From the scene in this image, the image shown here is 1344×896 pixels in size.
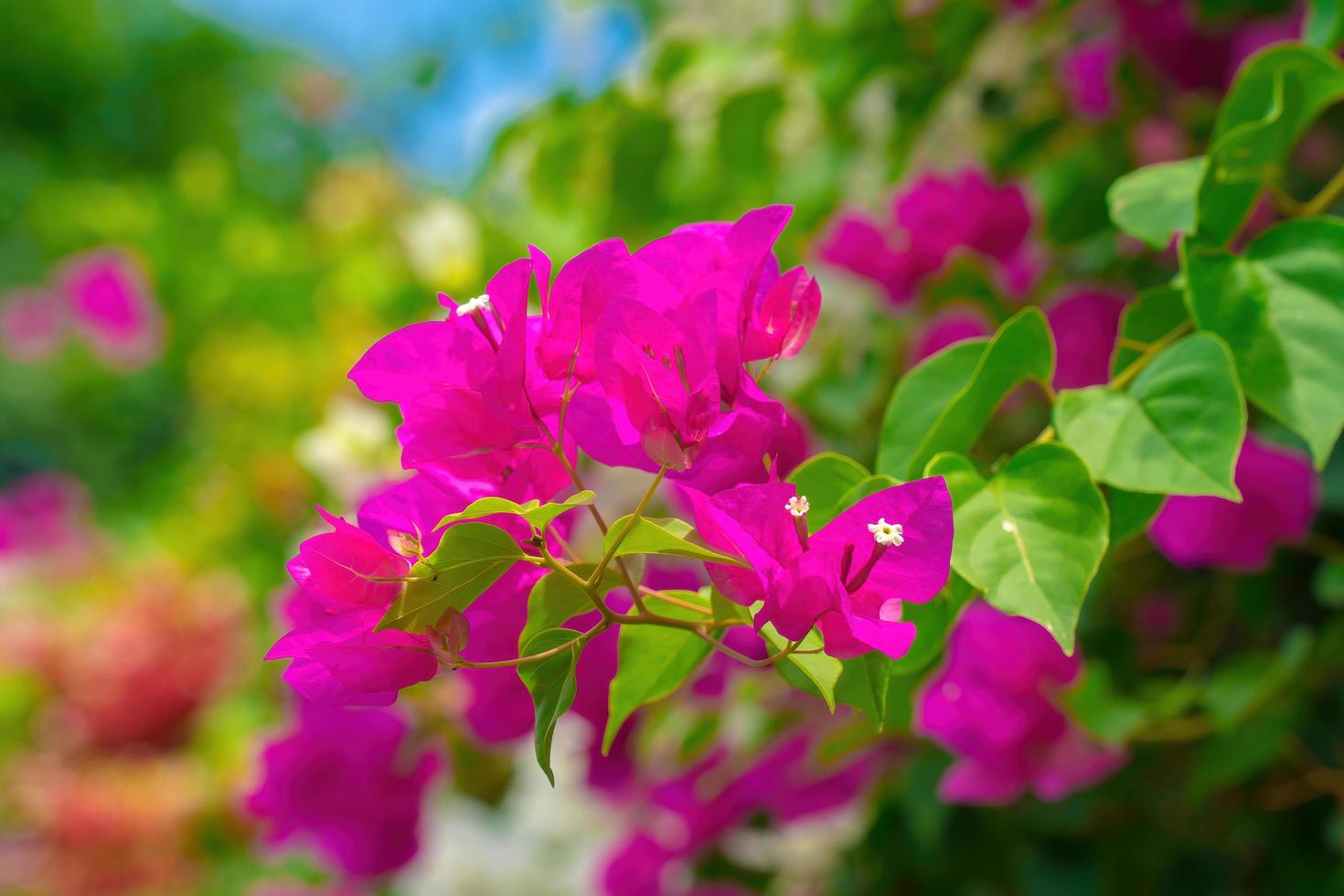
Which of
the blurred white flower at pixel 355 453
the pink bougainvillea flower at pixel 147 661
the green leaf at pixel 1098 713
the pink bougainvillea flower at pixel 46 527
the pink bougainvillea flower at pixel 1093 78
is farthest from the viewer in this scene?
the pink bougainvillea flower at pixel 46 527

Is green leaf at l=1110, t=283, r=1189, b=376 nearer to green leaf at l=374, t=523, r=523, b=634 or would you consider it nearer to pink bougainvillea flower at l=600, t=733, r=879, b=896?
green leaf at l=374, t=523, r=523, b=634

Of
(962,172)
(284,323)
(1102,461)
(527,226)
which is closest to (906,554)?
(1102,461)

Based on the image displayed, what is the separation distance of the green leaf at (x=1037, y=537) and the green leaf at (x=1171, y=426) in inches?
0.5

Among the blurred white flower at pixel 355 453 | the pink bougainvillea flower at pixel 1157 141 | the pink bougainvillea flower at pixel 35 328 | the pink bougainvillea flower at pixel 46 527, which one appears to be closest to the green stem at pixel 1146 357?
the pink bougainvillea flower at pixel 1157 141

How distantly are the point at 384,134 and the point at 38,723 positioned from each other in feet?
13.5

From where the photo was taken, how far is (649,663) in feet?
0.97

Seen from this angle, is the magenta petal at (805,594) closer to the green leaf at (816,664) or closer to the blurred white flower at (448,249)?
the green leaf at (816,664)

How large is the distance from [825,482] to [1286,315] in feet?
0.45

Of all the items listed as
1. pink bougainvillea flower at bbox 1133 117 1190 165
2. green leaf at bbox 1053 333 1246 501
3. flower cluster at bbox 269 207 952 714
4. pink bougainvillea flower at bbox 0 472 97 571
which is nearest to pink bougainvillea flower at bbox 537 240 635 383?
flower cluster at bbox 269 207 952 714

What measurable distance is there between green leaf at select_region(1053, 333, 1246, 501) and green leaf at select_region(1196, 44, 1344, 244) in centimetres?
6

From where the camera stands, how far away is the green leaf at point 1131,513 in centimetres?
31

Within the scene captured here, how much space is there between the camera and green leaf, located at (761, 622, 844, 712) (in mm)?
228

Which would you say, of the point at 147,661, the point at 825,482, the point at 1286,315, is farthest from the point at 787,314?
the point at 147,661

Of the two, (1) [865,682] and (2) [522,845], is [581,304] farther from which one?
(2) [522,845]
